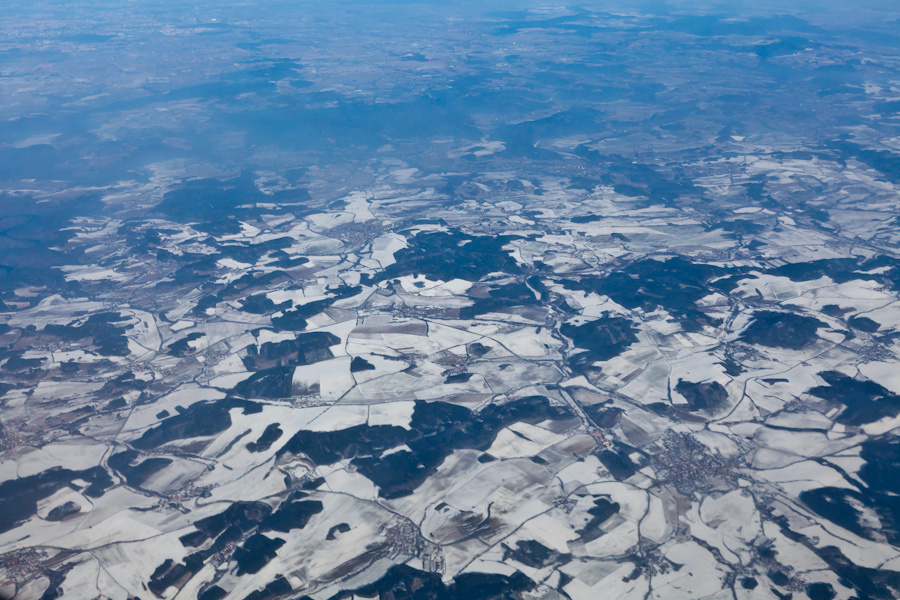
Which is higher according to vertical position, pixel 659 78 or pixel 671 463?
pixel 659 78

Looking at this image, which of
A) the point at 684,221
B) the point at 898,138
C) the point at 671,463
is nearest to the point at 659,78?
the point at 898,138

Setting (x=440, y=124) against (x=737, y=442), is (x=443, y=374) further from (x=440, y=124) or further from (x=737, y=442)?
(x=440, y=124)

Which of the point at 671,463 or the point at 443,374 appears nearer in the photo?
the point at 671,463

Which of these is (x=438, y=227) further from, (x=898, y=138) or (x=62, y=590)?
(x=898, y=138)

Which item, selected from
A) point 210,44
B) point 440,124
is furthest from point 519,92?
point 210,44

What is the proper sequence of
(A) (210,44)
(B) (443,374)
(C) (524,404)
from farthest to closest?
(A) (210,44)
(B) (443,374)
(C) (524,404)

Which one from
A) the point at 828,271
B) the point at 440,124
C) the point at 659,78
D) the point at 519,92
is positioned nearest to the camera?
the point at 828,271

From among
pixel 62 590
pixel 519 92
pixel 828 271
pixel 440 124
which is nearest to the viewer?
pixel 62 590

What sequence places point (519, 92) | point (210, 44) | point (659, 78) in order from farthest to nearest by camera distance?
point (210, 44) → point (659, 78) → point (519, 92)

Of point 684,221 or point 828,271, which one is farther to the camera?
point 684,221
